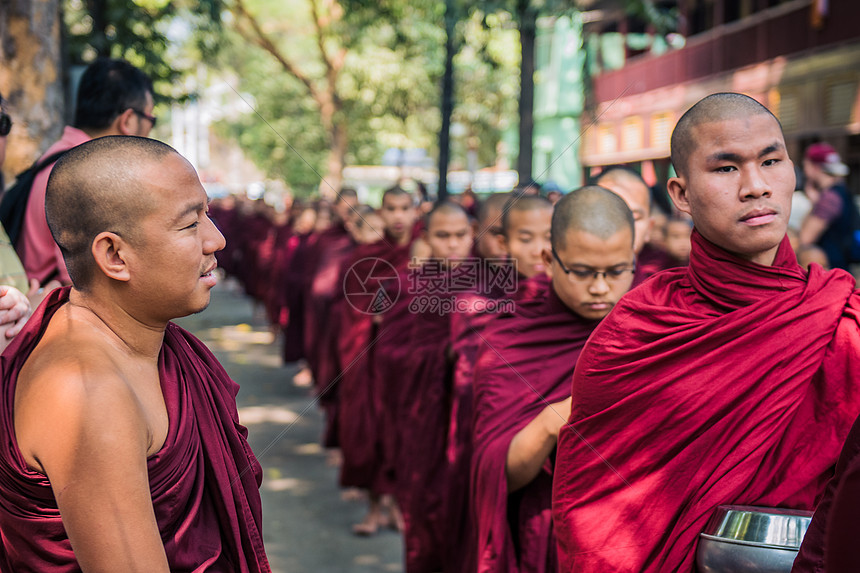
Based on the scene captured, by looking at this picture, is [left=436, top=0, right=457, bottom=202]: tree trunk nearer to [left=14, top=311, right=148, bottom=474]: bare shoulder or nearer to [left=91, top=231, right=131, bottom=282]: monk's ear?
[left=91, top=231, right=131, bottom=282]: monk's ear

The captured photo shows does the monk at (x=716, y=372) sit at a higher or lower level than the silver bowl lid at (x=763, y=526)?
higher

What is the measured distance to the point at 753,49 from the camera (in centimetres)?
1590

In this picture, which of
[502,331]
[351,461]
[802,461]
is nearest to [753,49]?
[351,461]

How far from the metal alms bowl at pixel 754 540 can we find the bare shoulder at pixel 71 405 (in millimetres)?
1100

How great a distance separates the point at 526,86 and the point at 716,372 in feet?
20.5

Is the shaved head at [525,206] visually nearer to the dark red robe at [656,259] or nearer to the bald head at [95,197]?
the dark red robe at [656,259]

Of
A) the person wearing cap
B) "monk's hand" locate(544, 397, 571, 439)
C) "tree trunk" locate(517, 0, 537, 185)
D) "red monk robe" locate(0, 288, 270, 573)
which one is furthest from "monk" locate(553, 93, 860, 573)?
"tree trunk" locate(517, 0, 537, 185)

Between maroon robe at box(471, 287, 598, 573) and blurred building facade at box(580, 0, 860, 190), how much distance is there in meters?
5.28

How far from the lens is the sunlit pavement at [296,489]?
5141 mm

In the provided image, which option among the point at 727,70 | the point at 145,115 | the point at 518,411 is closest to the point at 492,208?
the point at 145,115

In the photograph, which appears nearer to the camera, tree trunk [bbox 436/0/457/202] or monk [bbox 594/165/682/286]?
monk [bbox 594/165/682/286]

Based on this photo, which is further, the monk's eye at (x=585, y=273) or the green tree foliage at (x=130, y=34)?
the green tree foliage at (x=130, y=34)

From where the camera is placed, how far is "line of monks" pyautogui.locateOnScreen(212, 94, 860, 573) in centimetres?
200

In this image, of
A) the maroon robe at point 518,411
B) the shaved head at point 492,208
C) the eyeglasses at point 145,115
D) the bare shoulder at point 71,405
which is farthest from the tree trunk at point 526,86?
the bare shoulder at point 71,405
